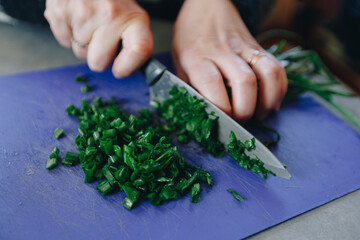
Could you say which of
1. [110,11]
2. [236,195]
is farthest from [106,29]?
[236,195]

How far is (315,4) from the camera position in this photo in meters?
3.51

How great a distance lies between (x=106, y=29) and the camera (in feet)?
4.36

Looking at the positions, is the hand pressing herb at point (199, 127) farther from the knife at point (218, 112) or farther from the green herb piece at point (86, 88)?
the green herb piece at point (86, 88)

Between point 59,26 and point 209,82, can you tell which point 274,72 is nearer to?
point 209,82

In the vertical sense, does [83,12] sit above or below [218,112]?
above

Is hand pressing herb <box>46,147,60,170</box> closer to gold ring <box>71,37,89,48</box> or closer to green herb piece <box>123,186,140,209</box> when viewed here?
green herb piece <box>123,186,140,209</box>

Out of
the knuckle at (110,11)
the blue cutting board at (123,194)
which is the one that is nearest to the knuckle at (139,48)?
the knuckle at (110,11)

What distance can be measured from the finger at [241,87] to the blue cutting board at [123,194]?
0.21 metres

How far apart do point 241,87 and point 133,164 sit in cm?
53

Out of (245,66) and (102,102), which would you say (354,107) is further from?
(102,102)

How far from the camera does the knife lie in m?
1.10

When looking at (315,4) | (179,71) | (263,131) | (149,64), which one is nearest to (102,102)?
(149,64)

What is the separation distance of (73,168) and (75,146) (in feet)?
0.39

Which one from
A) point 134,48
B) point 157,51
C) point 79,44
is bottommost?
point 157,51
